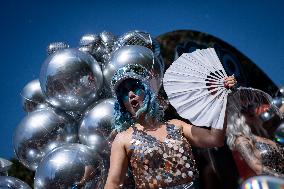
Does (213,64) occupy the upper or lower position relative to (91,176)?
upper

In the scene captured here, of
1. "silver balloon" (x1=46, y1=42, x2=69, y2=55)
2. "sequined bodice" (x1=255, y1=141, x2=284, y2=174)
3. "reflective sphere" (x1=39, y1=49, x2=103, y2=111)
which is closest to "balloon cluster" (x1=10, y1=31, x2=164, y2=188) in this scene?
"reflective sphere" (x1=39, y1=49, x2=103, y2=111)

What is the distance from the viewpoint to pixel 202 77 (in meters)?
1.95

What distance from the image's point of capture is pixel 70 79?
9.96ft

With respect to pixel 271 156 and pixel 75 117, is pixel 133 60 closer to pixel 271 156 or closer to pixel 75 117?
pixel 75 117

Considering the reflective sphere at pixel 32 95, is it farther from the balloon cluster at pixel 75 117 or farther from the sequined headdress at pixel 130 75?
the sequined headdress at pixel 130 75

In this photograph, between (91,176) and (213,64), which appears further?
(91,176)

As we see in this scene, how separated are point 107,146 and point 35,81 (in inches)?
52.1


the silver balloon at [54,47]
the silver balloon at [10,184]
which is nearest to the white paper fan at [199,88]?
the silver balloon at [10,184]

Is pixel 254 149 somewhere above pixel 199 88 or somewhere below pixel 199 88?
below

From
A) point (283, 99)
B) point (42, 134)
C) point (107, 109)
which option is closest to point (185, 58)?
point (107, 109)

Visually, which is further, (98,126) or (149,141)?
(98,126)

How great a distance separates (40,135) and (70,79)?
541 millimetres

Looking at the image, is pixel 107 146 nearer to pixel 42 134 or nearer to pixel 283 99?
pixel 42 134

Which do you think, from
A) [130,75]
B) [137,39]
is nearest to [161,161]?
[130,75]
